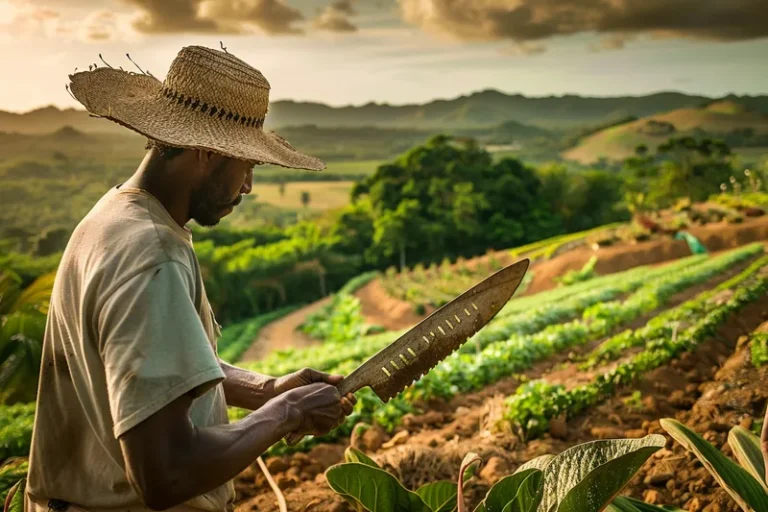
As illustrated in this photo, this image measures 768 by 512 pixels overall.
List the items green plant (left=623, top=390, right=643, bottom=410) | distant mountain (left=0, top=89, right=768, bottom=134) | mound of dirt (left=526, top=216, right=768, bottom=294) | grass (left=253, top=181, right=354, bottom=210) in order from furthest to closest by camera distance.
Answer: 1. grass (left=253, top=181, right=354, bottom=210)
2. distant mountain (left=0, top=89, right=768, bottom=134)
3. mound of dirt (left=526, top=216, right=768, bottom=294)
4. green plant (left=623, top=390, right=643, bottom=410)

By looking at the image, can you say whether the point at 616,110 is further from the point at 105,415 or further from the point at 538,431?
the point at 105,415

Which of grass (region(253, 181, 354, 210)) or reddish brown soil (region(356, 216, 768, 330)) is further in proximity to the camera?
grass (region(253, 181, 354, 210))

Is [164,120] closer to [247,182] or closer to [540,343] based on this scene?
[247,182]

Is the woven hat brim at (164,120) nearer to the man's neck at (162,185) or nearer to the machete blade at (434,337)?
the man's neck at (162,185)

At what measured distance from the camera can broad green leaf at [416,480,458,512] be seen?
227cm

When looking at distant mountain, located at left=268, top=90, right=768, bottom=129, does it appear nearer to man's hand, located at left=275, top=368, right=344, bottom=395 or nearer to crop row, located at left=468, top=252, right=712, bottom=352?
crop row, located at left=468, top=252, right=712, bottom=352

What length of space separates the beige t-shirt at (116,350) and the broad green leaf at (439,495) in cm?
63

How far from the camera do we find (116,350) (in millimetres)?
1449

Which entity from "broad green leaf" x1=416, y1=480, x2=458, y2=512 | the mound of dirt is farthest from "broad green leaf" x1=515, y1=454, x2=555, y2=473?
the mound of dirt

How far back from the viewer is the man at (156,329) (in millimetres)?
1444

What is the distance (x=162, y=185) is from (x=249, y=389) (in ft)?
2.24

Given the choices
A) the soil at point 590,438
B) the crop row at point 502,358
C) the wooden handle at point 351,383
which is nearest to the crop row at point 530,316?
the crop row at point 502,358

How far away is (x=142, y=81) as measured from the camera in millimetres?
2012

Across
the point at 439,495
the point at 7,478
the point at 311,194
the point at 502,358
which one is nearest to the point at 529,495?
the point at 439,495
